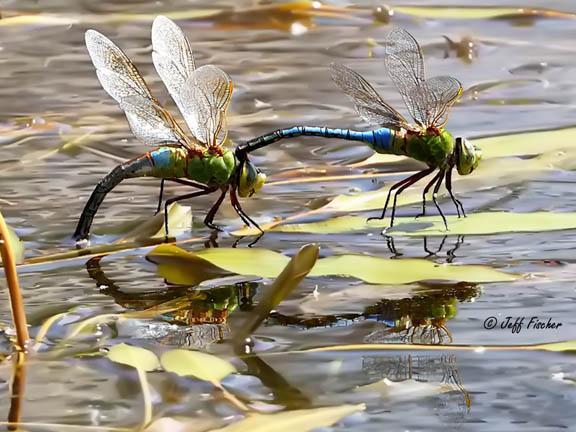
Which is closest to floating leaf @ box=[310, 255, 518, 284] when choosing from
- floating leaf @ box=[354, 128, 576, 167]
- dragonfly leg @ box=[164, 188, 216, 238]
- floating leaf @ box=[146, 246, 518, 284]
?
floating leaf @ box=[146, 246, 518, 284]

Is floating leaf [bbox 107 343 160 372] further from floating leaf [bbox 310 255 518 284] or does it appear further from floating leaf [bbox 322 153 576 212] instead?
floating leaf [bbox 322 153 576 212]

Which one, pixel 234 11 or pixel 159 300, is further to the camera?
pixel 234 11

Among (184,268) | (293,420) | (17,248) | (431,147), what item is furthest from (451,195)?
(293,420)

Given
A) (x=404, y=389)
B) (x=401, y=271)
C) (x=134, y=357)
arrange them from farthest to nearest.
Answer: (x=401, y=271) → (x=134, y=357) → (x=404, y=389)

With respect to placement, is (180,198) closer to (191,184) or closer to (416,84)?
(191,184)

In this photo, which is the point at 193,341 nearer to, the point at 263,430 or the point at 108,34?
the point at 263,430

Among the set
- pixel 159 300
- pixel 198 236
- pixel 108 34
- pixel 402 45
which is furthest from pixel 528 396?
pixel 108 34

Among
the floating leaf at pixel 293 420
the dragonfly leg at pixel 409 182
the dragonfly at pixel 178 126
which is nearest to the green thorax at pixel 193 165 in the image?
the dragonfly at pixel 178 126
